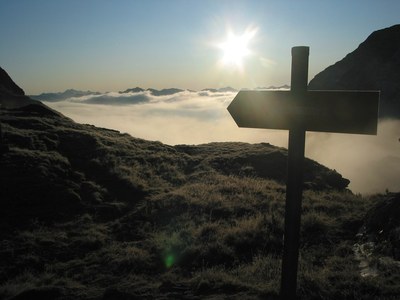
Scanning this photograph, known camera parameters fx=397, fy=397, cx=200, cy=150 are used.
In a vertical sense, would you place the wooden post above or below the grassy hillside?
above

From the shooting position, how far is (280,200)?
17.9 metres

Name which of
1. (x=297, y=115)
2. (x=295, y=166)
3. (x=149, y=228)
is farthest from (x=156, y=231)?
(x=297, y=115)

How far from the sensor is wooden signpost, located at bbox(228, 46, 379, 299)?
4840 mm

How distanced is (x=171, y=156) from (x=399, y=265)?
Answer: 2267 cm

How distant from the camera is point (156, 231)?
45.4 feet

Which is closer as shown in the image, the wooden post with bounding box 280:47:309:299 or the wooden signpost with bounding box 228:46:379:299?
the wooden signpost with bounding box 228:46:379:299

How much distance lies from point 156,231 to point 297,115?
963cm

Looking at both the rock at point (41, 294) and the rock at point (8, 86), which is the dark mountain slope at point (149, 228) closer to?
the rock at point (41, 294)

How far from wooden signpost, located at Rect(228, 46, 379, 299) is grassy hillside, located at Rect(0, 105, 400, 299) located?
2.42m

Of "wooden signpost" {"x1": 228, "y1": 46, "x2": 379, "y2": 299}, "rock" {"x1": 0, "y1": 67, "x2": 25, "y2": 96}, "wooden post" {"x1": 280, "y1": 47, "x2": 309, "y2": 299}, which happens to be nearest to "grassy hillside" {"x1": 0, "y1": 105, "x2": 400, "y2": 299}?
"wooden post" {"x1": 280, "y1": 47, "x2": 309, "y2": 299}

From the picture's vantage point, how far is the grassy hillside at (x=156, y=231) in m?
8.15

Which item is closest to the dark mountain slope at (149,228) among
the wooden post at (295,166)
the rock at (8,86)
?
the wooden post at (295,166)

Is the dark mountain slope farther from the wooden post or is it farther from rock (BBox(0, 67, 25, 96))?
rock (BBox(0, 67, 25, 96))

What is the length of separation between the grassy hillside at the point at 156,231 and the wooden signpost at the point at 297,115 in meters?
2.42
